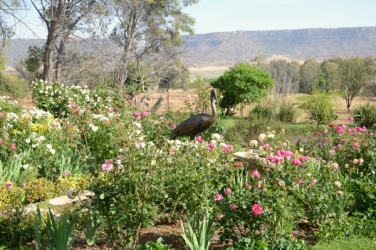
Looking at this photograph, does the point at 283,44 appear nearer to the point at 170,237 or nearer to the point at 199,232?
the point at 170,237

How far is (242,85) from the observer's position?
19312 millimetres

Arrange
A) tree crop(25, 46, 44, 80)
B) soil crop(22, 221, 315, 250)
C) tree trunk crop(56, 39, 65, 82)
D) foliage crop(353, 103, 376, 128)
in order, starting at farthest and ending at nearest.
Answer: tree crop(25, 46, 44, 80) → tree trunk crop(56, 39, 65, 82) → foliage crop(353, 103, 376, 128) → soil crop(22, 221, 315, 250)

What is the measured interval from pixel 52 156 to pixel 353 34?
4289 inches

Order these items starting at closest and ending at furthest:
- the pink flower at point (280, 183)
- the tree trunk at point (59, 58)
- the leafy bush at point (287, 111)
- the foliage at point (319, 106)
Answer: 1. the pink flower at point (280, 183)
2. the foliage at point (319, 106)
3. the leafy bush at point (287, 111)
4. the tree trunk at point (59, 58)

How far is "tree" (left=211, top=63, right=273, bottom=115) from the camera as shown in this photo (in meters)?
19.5

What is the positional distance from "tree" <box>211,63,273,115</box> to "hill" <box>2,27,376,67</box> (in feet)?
226

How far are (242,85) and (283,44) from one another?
3771 inches

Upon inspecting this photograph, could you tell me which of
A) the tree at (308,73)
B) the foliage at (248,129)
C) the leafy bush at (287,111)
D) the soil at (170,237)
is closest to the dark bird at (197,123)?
the soil at (170,237)

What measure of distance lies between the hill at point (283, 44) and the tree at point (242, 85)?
68966 millimetres

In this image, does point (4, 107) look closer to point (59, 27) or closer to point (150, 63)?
point (59, 27)

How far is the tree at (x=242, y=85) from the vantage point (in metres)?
19.5

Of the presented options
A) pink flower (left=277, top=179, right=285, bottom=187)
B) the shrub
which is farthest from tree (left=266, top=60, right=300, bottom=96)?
pink flower (left=277, top=179, right=285, bottom=187)

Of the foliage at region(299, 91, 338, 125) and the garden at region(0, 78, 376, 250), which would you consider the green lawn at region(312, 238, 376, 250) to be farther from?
the foliage at region(299, 91, 338, 125)

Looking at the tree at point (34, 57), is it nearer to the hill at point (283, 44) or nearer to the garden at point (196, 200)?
the garden at point (196, 200)
